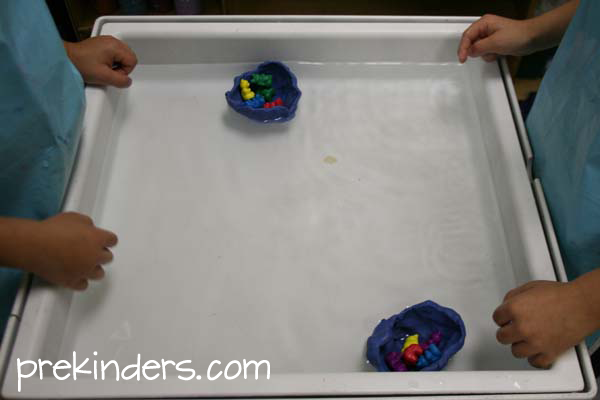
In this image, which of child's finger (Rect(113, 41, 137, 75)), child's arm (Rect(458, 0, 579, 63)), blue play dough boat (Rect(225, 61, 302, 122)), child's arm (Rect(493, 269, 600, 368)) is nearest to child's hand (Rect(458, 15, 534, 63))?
child's arm (Rect(458, 0, 579, 63))

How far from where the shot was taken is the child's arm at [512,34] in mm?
716

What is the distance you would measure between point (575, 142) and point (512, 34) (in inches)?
8.3

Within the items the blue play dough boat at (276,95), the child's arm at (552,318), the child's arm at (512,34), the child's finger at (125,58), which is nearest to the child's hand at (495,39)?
the child's arm at (512,34)

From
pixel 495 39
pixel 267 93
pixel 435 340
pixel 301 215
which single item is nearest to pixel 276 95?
pixel 267 93

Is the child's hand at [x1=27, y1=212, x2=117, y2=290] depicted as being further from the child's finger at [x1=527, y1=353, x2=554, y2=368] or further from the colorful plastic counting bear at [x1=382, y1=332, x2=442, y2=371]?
the child's finger at [x1=527, y1=353, x2=554, y2=368]

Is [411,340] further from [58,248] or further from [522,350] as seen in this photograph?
[58,248]

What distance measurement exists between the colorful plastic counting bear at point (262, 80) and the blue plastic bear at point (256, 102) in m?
0.02

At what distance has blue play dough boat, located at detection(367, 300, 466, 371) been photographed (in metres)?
0.58

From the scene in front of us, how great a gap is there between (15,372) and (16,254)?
0.11m

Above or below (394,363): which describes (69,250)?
above

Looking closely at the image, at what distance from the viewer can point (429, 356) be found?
58 centimetres

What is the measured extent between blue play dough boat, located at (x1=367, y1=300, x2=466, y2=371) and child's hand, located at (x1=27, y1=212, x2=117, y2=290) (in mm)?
308

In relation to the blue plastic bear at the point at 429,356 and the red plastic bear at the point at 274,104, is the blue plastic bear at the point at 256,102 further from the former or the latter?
the blue plastic bear at the point at 429,356

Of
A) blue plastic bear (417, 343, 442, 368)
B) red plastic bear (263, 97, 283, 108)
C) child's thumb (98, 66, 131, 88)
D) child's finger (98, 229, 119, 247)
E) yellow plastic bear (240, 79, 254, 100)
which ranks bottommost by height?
blue plastic bear (417, 343, 442, 368)
